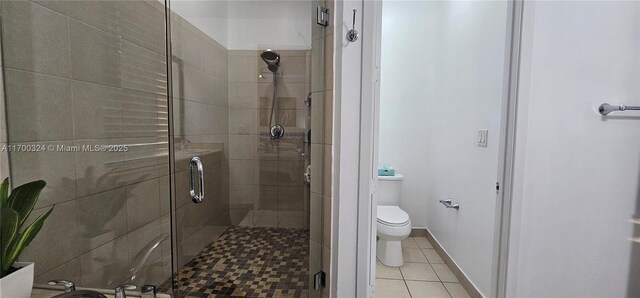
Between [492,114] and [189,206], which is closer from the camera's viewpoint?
[189,206]

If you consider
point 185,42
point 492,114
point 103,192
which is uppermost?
point 185,42

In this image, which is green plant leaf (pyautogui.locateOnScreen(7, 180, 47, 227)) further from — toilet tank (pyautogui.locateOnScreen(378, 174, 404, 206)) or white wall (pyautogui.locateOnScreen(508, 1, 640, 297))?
toilet tank (pyautogui.locateOnScreen(378, 174, 404, 206))

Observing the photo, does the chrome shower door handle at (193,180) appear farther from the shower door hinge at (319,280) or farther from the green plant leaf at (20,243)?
the shower door hinge at (319,280)

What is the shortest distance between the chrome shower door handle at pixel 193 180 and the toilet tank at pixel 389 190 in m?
1.68

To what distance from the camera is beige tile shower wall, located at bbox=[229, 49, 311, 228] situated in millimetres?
1481

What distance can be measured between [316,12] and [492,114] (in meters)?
1.25

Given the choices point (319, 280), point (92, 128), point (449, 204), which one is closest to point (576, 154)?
point (449, 204)

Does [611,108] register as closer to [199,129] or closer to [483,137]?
[483,137]

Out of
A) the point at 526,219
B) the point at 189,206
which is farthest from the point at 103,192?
the point at 526,219

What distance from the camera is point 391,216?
88.0 inches

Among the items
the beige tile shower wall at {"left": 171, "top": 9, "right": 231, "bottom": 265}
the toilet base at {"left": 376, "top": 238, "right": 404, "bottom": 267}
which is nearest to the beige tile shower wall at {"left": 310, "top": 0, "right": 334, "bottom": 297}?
the beige tile shower wall at {"left": 171, "top": 9, "right": 231, "bottom": 265}

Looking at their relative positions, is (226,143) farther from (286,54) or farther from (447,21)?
(447,21)

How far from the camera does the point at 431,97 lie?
8.77 feet

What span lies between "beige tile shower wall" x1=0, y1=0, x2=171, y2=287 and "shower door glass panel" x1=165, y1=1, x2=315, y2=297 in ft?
0.37
